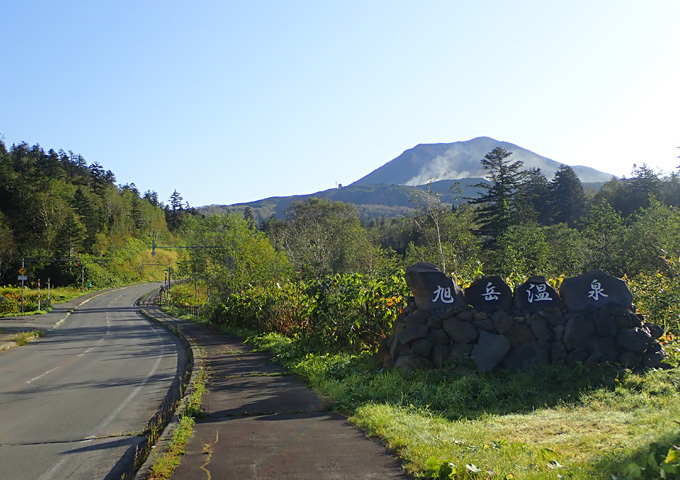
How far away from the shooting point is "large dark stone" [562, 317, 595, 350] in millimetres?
8094

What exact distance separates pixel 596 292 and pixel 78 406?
8613 millimetres

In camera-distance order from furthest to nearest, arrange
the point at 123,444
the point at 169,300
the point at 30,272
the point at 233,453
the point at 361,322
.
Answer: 1. the point at 30,272
2. the point at 169,300
3. the point at 361,322
4. the point at 123,444
5. the point at 233,453

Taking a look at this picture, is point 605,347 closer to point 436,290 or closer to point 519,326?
point 519,326

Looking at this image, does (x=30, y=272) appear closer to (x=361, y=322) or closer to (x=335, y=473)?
(x=361, y=322)

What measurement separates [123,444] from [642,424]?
5.80m

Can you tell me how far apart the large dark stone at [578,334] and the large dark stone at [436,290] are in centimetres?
164

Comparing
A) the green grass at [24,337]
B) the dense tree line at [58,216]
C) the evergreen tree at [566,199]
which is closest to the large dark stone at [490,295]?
the green grass at [24,337]

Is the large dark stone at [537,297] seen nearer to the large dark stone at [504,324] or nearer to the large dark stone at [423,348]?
the large dark stone at [504,324]

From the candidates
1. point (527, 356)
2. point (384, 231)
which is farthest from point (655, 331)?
point (384, 231)

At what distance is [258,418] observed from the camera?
6953 mm

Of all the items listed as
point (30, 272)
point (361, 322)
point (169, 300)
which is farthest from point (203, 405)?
point (30, 272)

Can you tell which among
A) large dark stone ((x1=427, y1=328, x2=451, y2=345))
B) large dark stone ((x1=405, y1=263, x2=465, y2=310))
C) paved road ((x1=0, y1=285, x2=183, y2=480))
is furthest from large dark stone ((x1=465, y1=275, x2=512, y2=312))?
paved road ((x1=0, y1=285, x2=183, y2=480))

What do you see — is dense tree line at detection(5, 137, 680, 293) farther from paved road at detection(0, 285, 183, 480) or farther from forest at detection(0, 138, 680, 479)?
paved road at detection(0, 285, 183, 480)

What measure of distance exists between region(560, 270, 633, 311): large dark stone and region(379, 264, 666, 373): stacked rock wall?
0.01 meters
